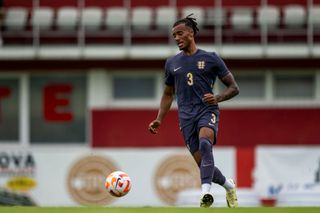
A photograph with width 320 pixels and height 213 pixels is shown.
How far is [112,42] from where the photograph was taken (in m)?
30.2

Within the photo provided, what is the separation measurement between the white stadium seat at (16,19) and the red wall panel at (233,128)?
271 cm

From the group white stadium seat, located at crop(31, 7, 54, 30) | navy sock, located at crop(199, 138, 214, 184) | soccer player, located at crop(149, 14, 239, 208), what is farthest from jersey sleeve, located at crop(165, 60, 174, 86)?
white stadium seat, located at crop(31, 7, 54, 30)

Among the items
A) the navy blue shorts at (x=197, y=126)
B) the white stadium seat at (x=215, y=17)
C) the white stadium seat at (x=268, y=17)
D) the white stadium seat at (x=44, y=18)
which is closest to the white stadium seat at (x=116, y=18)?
the white stadium seat at (x=44, y=18)

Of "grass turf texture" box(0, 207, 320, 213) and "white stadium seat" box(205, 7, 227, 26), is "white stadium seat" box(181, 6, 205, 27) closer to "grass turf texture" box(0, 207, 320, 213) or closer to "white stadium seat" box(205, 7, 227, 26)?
"white stadium seat" box(205, 7, 227, 26)

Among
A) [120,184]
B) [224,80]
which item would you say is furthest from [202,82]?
[120,184]

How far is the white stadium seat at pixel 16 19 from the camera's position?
98.4 ft

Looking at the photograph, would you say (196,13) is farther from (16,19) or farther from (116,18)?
(16,19)

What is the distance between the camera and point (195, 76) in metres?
14.9

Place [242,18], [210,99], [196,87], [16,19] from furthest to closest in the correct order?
[16,19], [242,18], [196,87], [210,99]

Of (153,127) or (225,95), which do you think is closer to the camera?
(225,95)

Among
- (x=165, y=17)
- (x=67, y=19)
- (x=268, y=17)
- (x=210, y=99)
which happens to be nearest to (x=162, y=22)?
(x=165, y=17)

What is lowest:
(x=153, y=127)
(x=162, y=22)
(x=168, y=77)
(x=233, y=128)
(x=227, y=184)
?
(x=233, y=128)

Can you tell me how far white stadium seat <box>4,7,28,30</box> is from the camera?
29984mm

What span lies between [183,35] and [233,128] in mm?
15205
